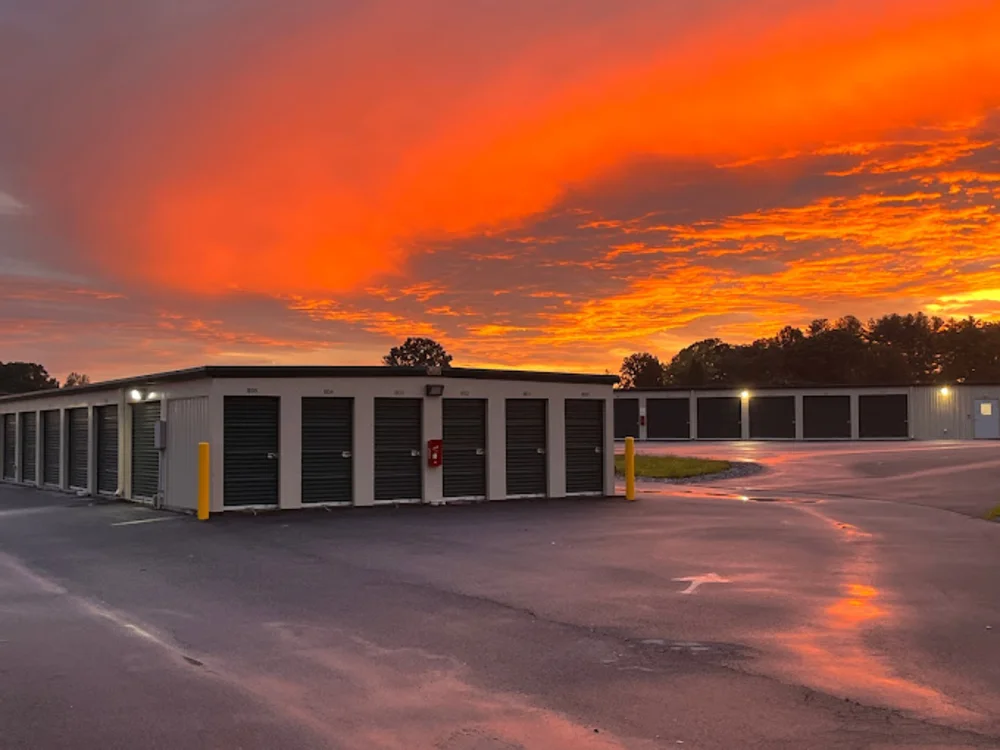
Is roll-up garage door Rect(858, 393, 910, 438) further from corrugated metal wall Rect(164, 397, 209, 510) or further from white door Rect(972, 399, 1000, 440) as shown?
corrugated metal wall Rect(164, 397, 209, 510)

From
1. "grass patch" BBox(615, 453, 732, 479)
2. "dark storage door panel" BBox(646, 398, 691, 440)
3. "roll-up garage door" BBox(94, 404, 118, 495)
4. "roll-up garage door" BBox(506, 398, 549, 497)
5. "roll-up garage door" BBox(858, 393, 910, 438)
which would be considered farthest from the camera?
"dark storage door panel" BBox(646, 398, 691, 440)

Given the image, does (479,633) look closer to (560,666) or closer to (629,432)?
(560,666)

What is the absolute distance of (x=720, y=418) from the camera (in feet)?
197

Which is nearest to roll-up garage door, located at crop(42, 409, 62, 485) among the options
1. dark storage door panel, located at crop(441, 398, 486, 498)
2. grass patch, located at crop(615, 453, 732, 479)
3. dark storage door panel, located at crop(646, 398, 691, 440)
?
dark storage door panel, located at crop(441, 398, 486, 498)

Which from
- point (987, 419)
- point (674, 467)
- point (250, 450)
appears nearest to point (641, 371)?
point (987, 419)

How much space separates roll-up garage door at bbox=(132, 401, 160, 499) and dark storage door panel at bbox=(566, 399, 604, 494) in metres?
9.94

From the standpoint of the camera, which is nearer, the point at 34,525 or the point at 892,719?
the point at 892,719

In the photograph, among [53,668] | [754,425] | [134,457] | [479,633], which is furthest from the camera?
[754,425]

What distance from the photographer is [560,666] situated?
6969mm

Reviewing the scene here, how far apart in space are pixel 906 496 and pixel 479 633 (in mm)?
17275

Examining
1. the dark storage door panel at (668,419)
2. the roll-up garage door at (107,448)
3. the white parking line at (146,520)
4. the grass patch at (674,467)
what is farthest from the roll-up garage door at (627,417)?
the white parking line at (146,520)

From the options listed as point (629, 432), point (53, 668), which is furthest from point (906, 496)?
point (629, 432)

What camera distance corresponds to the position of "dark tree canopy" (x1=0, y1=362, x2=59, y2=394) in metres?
114

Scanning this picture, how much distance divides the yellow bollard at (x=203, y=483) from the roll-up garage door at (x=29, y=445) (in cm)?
1675
